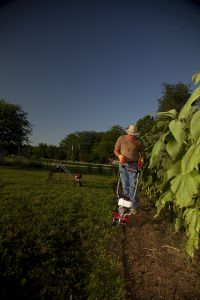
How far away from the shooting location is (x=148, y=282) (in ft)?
11.1

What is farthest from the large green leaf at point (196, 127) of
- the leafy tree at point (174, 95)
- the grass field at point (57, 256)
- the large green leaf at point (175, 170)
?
the leafy tree at point (174, 95)

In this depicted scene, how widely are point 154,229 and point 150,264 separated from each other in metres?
1.72

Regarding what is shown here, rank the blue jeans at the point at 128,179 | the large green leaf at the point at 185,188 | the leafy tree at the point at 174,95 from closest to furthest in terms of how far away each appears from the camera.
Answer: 1. the large green leaf at the point at 185,188
2. the blue jeans at the point at 128,179
3. the leafy tree at the point at 174,95

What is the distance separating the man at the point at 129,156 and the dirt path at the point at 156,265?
86 cm

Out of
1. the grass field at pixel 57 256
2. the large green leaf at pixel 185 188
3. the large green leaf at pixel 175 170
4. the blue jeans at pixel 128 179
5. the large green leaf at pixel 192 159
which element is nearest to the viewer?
the large green leaf at pixel 192 159

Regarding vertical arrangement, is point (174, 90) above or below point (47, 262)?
above

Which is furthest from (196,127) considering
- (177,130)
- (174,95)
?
(174,95)

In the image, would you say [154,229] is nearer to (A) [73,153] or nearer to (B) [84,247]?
(B) [84,247]

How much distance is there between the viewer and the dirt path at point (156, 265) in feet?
10.4

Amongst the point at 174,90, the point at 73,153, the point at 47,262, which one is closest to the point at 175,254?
the point at 47,262

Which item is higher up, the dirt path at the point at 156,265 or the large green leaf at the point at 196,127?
the large green leaf at the point at 196,127

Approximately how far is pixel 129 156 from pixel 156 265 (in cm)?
263

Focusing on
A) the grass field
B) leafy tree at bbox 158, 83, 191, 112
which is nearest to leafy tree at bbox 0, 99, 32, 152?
leafy tree at bbox 158, 83, 191, 112

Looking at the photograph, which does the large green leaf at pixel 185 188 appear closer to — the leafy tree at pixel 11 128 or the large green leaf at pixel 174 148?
the large green leaf at pixel 174 148
